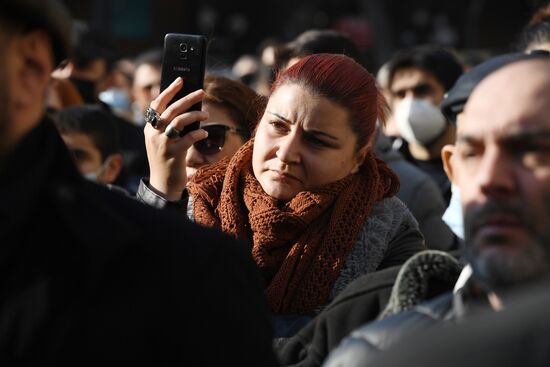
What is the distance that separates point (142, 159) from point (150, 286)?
5.22 meters

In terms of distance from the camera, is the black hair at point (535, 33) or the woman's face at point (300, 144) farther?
the black hair at point (535, 33)

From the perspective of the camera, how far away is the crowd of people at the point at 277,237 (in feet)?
5.80

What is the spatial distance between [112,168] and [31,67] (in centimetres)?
364

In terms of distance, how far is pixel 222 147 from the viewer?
4.24 metres

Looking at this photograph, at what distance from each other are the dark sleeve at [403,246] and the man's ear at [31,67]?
5.50ft

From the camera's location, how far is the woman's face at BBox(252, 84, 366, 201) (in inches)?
134

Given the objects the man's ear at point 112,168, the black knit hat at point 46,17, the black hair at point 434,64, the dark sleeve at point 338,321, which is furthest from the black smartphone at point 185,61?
the black hair at point 434,64

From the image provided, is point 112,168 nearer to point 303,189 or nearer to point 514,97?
point 303,189

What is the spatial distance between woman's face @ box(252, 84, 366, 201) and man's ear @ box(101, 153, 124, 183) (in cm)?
211

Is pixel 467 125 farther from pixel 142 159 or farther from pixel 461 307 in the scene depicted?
pixel 142 159

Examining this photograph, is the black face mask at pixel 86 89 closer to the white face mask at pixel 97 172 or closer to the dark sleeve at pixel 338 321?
the white face mask at pixel 97 172

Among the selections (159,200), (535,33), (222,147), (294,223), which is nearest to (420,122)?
(535,33)

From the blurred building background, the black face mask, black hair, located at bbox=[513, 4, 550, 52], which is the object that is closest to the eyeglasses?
black hair, located at bbox=[513, 4, 550, 52]

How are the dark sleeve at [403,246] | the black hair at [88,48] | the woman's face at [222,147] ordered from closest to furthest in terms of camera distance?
the dark sleeve at [403,246], the woman's face at [222,147], the black hair at [88,48]
